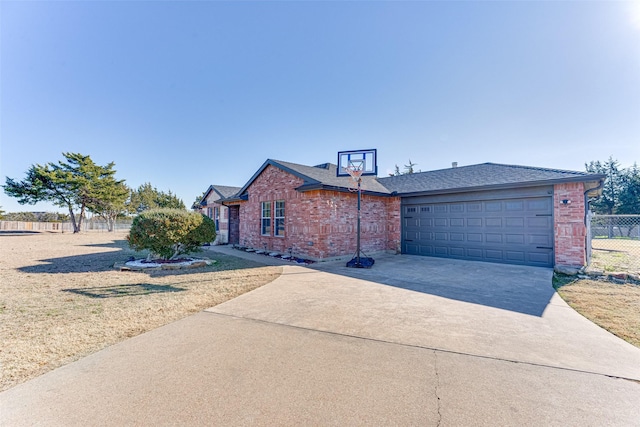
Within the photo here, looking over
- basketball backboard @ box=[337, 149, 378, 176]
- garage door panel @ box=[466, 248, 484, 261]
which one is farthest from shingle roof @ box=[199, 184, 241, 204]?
garage door panel @ box=[466, 248, 484, 261]

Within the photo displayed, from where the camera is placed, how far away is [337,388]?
2566 millimetres

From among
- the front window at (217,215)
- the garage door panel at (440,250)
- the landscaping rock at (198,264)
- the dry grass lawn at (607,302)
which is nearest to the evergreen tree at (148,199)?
A: the front window at (217,215)

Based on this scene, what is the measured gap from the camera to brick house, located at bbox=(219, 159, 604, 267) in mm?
8867

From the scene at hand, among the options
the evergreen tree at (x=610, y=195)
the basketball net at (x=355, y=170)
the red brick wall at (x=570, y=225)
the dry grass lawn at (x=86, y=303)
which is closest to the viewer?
the dry grass lawn at (x=86, y=303)

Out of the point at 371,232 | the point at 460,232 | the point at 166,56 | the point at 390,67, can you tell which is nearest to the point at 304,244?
the point at 371,232

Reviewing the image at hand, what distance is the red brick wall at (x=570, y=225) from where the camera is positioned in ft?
27.6

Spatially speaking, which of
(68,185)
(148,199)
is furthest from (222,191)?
(148,199)

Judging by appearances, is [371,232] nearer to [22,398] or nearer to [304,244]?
[304,244]

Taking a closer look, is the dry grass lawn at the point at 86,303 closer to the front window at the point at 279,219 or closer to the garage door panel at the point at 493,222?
the front window at the point at 279,219

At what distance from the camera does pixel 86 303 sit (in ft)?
17.2

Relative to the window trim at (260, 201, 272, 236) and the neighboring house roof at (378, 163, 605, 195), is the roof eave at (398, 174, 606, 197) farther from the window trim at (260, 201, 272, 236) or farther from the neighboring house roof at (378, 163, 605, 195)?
the window trim at (260, 201, 272, 236)

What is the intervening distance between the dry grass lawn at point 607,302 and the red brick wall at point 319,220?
268 inches

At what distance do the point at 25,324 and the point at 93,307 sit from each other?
36.2 inches

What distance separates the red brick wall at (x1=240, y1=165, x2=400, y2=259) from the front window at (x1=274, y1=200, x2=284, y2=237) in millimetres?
283
